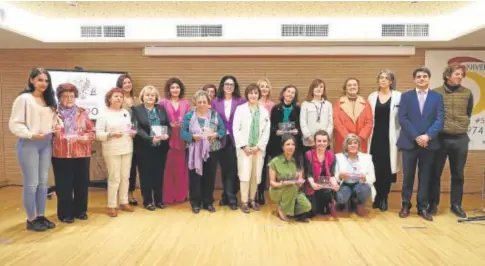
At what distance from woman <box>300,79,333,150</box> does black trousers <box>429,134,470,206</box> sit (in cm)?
120

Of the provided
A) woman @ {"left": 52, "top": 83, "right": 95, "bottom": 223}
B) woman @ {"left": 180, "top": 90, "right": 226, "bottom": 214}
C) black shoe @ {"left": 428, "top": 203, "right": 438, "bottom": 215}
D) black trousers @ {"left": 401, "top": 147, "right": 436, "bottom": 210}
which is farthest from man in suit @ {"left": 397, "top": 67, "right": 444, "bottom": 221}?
woman @ {"left": 52, "top": 83, "right": 95, "bottom": 223}

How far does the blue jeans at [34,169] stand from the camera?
12.3 ft

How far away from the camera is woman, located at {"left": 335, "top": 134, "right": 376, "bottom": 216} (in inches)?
170

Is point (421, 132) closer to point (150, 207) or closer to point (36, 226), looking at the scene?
point (150, 207)

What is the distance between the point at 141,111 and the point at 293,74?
7.73 feet

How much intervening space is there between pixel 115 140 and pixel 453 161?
3604 mm

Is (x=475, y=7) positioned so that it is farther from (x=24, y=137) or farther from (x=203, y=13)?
(x=24, y=137)

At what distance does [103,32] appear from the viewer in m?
5.37

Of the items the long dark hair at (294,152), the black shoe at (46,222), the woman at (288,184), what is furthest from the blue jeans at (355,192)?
the black shoe at (46,222)

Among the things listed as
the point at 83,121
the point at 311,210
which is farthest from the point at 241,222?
the point at 83,121

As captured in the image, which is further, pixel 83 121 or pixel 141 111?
pixel 141 111

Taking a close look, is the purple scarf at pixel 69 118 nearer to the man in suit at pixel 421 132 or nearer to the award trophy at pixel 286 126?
the award trophy at pixel 286 126

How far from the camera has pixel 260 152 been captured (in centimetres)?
458

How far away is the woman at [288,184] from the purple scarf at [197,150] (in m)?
0.75
